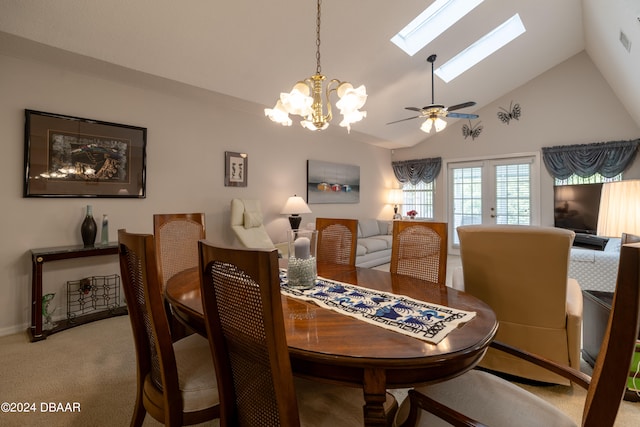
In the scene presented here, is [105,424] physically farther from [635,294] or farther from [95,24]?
[95,24]

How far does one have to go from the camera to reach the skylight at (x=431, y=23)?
12.5ft

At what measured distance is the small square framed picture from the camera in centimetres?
431

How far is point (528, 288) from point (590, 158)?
4.64 metres

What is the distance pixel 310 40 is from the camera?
3.38 meters

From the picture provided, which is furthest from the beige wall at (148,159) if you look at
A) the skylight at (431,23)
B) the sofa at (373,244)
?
the skylight at (431,23)

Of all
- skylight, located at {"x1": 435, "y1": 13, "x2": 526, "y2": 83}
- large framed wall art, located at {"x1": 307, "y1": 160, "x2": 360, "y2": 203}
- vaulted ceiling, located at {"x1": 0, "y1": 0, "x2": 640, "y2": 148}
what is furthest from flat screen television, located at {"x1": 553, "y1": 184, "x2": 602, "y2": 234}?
large framed wall art, located at {"x1": 307, "y1": 160, "x2": 360, "y2": 203}

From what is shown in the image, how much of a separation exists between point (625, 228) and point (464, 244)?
931mm

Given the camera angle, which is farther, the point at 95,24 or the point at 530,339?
the point at 95,24

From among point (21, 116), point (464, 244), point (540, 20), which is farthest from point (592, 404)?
point (540, 20)

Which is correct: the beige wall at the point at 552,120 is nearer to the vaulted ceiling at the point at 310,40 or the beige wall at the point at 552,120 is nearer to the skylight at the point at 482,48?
the vaulted ceiling at the point at 310,40

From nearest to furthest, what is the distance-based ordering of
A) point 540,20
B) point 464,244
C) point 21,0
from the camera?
point 464,244 < point 21,0 < point 540,20

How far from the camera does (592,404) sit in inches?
28.5

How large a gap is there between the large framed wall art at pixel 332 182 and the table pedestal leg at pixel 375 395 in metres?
4.62

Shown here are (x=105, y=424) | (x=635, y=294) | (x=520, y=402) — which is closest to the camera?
(x=635, y=294)
